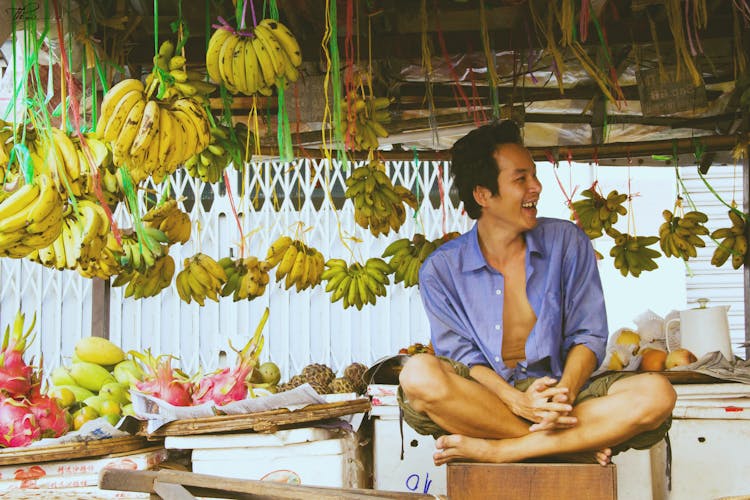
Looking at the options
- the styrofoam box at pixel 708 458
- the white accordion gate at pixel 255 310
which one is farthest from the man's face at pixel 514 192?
the white accordion gate at pixel 255 310

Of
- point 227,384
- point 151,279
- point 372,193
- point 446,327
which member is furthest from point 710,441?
point 151,279

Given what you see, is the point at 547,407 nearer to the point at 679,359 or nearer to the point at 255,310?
the point at 679,359

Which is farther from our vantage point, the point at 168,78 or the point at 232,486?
the point at 168,78

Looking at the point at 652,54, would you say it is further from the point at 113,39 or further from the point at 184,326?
the point at 184,326

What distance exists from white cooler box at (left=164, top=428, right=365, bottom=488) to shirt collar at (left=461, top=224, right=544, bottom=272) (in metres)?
0.61

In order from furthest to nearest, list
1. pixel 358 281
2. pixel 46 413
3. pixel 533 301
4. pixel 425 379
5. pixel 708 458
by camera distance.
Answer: pixel 358 281, pixel 708 458, pixel 533 301, pixel 46 413, pixel 425 379

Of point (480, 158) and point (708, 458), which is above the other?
point (480, 158)

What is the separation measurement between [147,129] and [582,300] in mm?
1198

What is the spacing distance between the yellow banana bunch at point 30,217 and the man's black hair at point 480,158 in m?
1.16

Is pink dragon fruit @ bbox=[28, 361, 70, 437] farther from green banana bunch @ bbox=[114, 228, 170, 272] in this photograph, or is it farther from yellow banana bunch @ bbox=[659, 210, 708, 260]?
yellow banana bunch @ bbox=[659, 210, 708, 260]

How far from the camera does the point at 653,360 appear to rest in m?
2.99

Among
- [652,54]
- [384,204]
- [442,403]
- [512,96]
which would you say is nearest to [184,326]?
[384,204]

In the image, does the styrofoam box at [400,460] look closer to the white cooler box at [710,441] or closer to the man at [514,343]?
the man at [514,343]

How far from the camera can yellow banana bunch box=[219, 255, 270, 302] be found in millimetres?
3568
